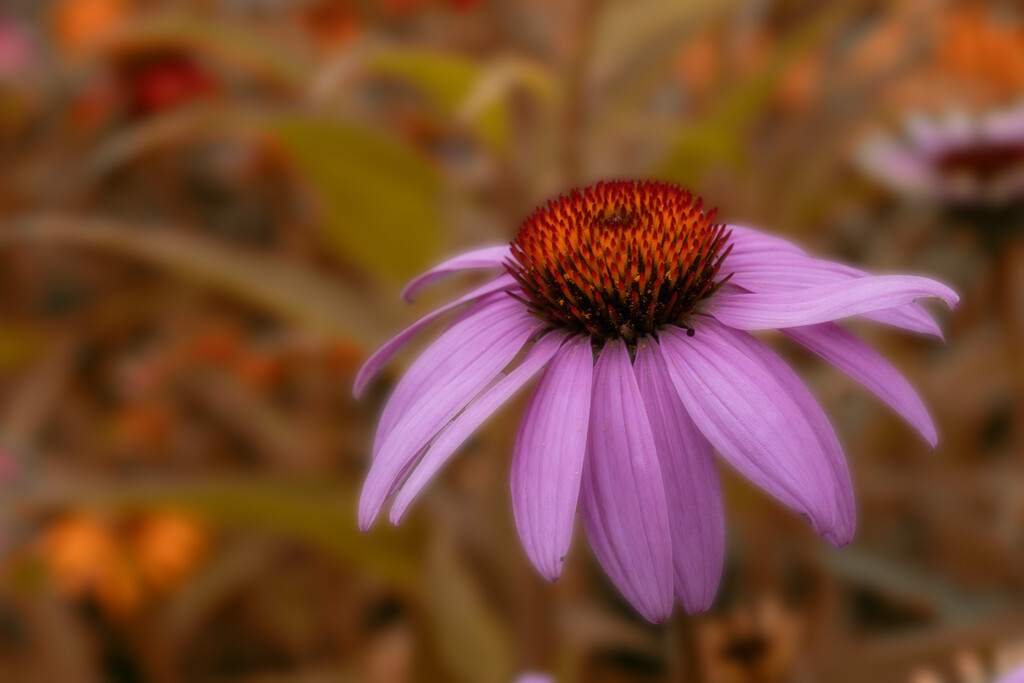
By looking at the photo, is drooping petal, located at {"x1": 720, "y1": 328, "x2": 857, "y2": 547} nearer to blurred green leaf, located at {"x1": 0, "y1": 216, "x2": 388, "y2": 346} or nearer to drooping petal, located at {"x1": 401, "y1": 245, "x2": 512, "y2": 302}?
drooping petal, located at {"x1": 401, "y1": 245, "x2": 512, "y2": 302}

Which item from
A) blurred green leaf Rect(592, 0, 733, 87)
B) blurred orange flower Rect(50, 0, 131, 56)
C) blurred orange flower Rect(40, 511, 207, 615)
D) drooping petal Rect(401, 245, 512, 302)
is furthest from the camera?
blurred orange flower Rect(50, 0, 131, 56)

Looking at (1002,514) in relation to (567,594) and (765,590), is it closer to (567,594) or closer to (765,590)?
(765,590)

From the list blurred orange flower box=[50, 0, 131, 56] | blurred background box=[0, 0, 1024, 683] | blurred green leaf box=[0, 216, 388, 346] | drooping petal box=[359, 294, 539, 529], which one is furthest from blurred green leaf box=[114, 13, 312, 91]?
drooping petal box=[359, 294, 539, 529]

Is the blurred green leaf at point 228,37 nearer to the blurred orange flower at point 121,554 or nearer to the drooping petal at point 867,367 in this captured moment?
the blurred orange flower at point 121,554

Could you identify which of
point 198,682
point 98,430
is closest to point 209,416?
point 98,430

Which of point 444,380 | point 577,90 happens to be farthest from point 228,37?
point 444,380

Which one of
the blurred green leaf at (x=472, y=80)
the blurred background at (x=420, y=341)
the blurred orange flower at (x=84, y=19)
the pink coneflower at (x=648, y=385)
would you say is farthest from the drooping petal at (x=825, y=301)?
the blurred orange flower at (x=84, y=19)

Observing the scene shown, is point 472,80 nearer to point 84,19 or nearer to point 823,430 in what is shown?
point 823,430
